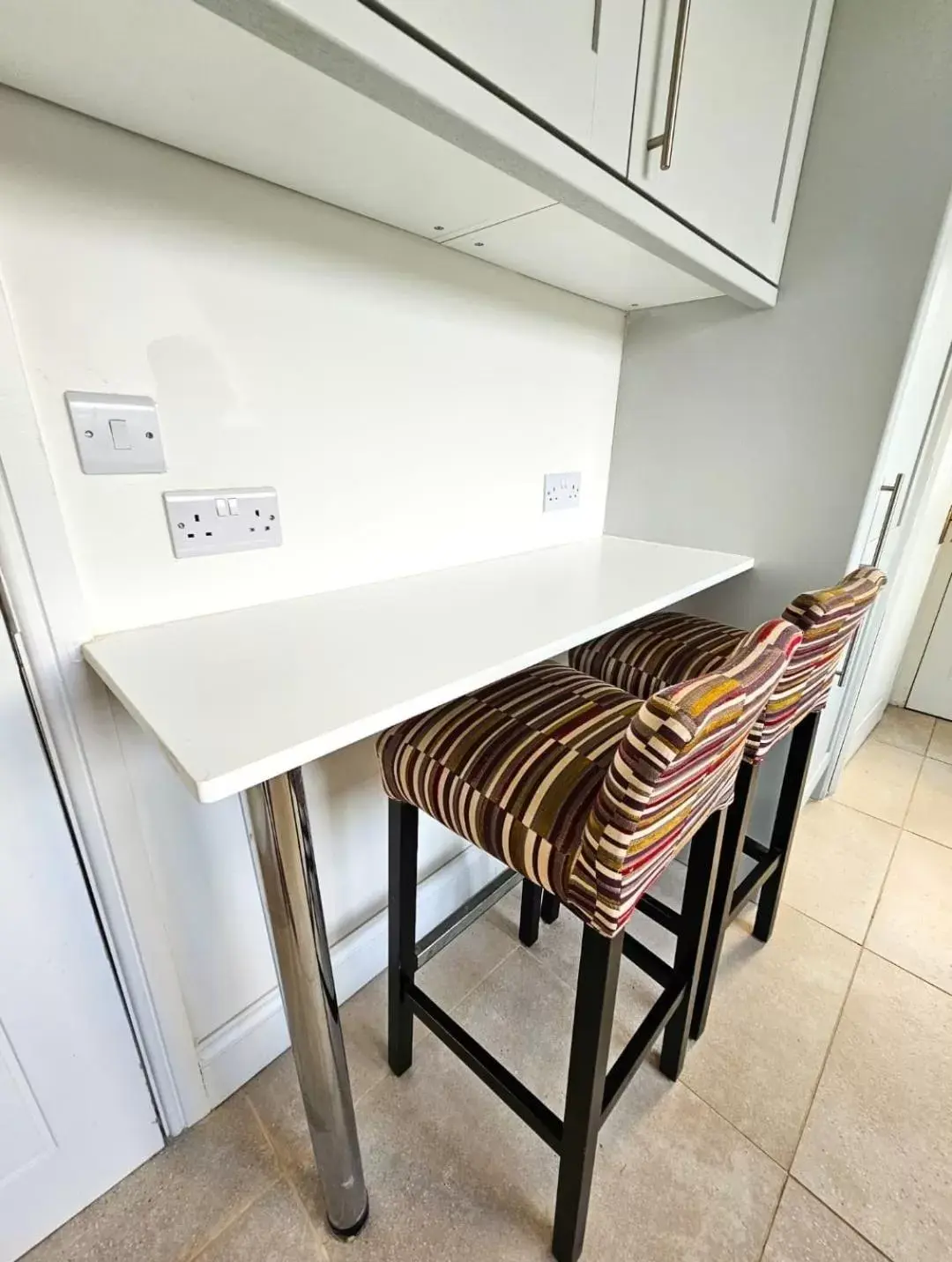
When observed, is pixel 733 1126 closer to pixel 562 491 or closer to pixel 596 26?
pixel 562 491

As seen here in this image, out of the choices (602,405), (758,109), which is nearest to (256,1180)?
(602,405)

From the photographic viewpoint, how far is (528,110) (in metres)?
0.64

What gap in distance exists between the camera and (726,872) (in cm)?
105

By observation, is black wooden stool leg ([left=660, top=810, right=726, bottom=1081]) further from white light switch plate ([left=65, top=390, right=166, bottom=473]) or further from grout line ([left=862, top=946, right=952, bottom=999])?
white light switch plate ([left=65, top=390, right=166, bottom=473])

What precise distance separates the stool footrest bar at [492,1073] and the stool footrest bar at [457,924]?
67 millimetres

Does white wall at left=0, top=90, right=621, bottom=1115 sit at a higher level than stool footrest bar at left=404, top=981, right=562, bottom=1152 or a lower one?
higher

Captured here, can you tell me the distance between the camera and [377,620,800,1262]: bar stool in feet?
1.85

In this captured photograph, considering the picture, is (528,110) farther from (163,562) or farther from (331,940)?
(331,940)

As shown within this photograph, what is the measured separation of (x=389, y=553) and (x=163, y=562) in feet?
1.29

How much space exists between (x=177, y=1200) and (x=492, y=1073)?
1.85 feet

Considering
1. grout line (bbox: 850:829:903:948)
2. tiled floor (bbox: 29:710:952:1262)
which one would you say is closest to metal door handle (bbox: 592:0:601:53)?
tiled floor (bbox: 29:710:952:1262)

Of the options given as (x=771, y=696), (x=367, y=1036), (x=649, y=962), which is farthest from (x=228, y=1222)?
(x=771, y=696)

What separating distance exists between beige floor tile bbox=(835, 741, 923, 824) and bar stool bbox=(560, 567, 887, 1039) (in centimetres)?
81

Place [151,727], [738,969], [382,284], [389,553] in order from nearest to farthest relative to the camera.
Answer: [151,727], [382,284], [389,553], [738,969]
